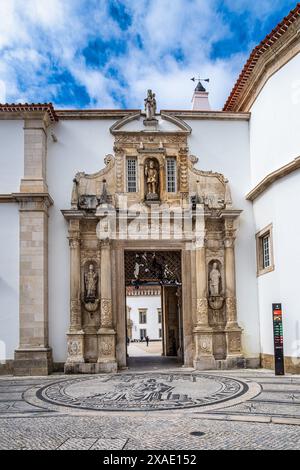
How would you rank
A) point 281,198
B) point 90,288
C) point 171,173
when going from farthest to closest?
1. point 171,173
2. point 90,288
3. point 281,198

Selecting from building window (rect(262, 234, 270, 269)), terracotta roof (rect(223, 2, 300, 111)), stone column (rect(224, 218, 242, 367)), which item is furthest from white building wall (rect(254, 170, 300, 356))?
terracotta roof (rect(223, 2, 300, 111))

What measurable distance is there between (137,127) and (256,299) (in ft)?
19.4

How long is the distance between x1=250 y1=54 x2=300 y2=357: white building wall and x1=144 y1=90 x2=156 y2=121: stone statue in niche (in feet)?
9.59

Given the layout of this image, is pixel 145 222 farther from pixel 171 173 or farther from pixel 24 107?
pixel 24 107

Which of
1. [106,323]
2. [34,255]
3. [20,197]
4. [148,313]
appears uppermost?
[20,197]

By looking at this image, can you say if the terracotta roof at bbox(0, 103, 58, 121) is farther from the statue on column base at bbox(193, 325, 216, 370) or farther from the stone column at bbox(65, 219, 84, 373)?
the statue on column base at bbox(193, 325, 216, 370)

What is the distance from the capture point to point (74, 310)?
13.8 meters

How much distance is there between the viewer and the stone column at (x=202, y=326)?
13758 mm

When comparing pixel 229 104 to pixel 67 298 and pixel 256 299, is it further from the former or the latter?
pixel 67 298

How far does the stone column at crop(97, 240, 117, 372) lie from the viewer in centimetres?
1355

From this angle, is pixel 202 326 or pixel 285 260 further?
pixel 202 326

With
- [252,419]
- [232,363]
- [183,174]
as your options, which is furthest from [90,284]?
[252,419]

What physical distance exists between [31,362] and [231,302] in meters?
5.46

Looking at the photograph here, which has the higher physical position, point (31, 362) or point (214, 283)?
point (214, 283)
